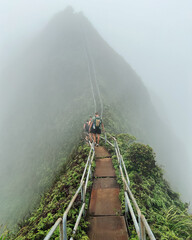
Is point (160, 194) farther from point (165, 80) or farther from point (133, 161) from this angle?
point (165, 80)

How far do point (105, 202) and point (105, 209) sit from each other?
33 centimetres

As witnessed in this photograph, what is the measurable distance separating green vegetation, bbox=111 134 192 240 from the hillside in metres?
6.60

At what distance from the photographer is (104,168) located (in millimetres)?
6879

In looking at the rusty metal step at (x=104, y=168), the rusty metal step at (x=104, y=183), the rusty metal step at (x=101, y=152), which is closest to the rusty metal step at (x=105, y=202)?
the rusty metal step at (x=104, y=183)

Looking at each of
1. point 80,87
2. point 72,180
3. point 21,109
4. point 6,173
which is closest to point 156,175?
point 72,180

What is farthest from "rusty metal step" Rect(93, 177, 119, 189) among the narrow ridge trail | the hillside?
the hillside

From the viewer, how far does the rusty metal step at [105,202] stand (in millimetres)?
4191

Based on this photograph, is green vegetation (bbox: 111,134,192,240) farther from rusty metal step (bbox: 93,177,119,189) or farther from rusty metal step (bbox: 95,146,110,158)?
rusty metal step (bbox: 95,146,110,158)

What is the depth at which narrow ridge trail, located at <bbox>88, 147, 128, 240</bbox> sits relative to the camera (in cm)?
346

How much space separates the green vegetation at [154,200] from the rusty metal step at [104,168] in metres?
0.28

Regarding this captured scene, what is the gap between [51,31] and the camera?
60.8 metres

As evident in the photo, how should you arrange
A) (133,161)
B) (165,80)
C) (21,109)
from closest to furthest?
A: (133,161) < (21,109) < (165,80)

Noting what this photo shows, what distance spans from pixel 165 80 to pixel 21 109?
125855 mm

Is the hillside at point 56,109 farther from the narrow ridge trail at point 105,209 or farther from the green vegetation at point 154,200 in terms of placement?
the green vegetation at point 154,200
